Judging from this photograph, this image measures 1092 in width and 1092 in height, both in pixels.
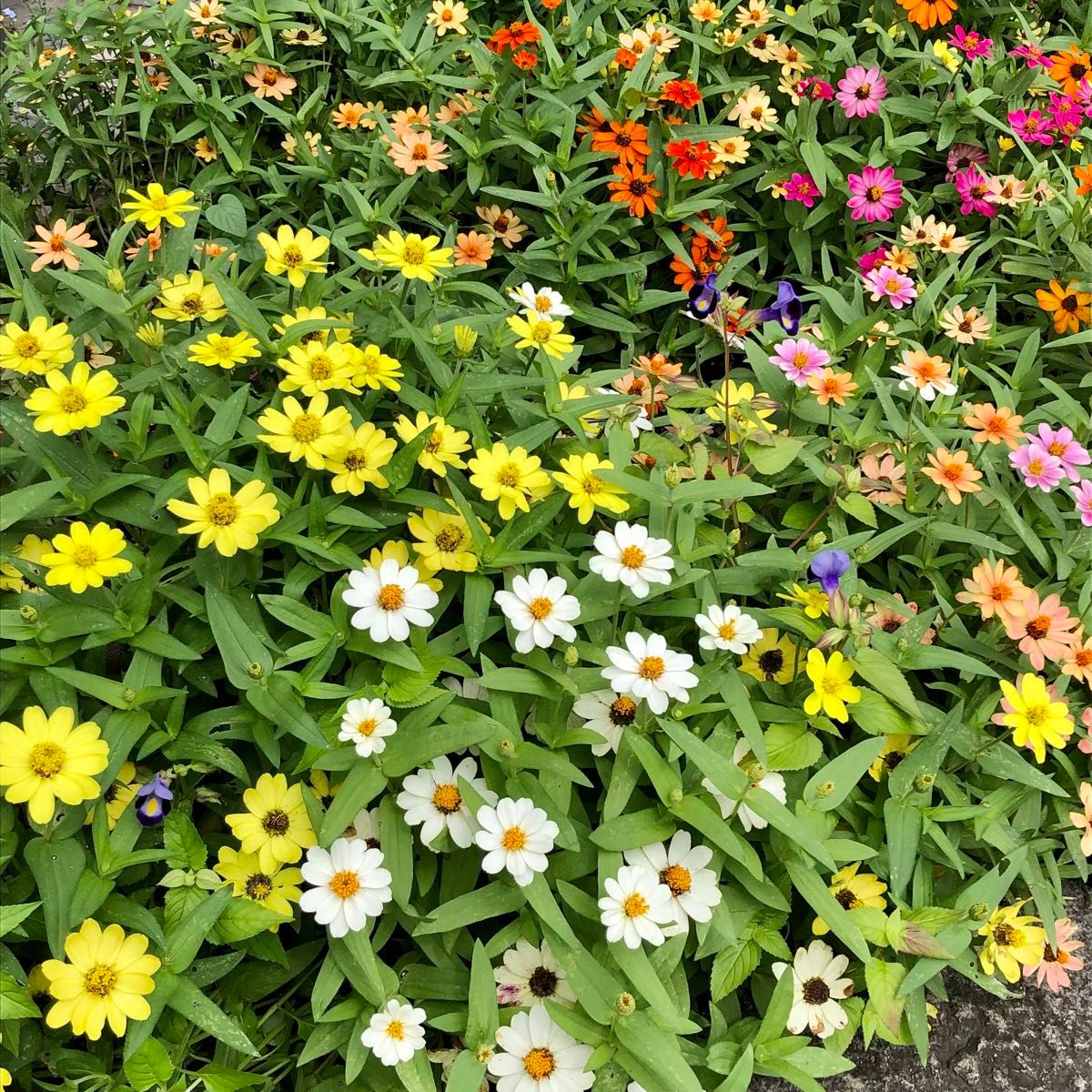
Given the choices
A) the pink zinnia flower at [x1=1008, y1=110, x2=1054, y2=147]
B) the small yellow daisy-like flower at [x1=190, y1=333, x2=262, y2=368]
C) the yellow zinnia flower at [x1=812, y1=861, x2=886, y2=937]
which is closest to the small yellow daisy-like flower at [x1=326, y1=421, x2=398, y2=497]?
the small yellow daisy-like flower at [x1=190, y1=333, x2=262, y2=368]

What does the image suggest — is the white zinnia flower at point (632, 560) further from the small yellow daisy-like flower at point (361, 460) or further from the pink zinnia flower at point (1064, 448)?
the pink zinnia flower at point (1064, 448)

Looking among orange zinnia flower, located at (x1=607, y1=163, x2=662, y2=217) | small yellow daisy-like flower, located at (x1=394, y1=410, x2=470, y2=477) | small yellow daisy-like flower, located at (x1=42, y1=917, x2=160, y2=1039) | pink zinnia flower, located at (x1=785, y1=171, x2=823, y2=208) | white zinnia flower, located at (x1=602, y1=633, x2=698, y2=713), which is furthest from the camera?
pink zinnia flower, located at (x1=785, y1=171, x2=823, y2=208)

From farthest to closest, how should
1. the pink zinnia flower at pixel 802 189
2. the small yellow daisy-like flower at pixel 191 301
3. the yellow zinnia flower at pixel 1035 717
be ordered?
the pink zinnia flower at pixel 802 189 < the small yellow daisy-like flower at pixel 191 301 < the yellow zinnia flower at pixel 1035 717

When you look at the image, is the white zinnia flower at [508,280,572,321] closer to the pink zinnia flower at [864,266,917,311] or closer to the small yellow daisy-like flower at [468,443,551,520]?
the small yellow daisy-like flower at [468,443,551,520]

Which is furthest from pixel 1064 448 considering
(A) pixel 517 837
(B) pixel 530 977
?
(B) pixel 530 977

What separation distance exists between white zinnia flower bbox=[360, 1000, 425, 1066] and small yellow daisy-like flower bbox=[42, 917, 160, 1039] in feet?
1.12

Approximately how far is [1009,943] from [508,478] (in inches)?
49.8

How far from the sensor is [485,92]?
9.38 ft

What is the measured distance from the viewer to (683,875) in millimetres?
1489

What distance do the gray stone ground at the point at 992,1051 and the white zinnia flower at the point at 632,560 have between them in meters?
0.96

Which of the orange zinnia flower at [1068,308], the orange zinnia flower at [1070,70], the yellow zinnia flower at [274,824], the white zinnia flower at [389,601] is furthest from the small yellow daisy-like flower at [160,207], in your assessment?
the orange zinnia flower at [1070,70]

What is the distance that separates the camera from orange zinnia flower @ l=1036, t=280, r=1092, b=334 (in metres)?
2.43

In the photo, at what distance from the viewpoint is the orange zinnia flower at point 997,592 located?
68.6 inches

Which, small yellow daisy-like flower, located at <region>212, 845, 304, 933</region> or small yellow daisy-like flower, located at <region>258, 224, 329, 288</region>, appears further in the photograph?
small yellow daisy-like flower, located at <region>258, 224, 329, 288</region>
